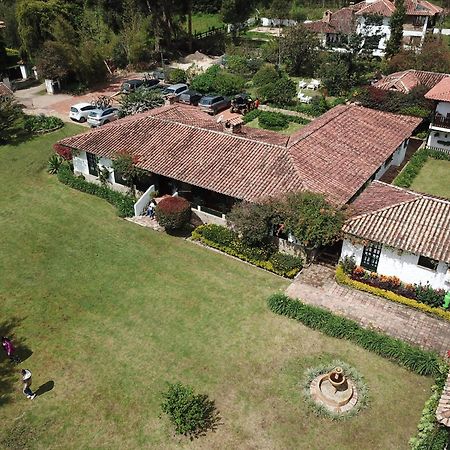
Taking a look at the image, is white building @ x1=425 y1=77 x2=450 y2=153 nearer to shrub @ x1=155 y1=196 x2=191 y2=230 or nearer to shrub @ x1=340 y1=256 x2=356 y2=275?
shrub @ x1=340 y1=256 x2=356 y2=275

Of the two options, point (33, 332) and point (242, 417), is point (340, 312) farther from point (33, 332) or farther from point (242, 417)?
point (33, 332)

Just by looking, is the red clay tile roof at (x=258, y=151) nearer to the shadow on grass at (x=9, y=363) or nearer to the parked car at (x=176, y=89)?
the shadow on grass at (x=9, y=363)

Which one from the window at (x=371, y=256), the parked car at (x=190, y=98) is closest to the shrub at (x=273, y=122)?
the parked car at (x=190, y=98)

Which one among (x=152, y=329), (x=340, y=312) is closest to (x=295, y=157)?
(x=340, y=312)

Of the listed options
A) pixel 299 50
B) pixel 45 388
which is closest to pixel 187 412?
pixel 45 388

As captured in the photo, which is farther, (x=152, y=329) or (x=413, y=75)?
(x=413, y=75)
